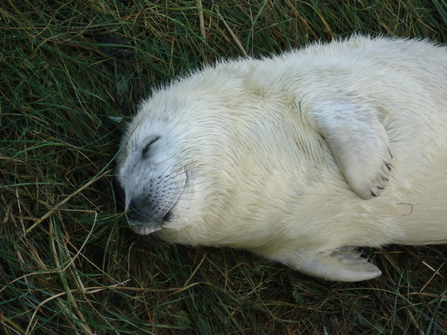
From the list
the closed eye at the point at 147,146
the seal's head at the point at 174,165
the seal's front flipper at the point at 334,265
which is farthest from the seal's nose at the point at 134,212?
the seal's front flipper at the point at 334,265

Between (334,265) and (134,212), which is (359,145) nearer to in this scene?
(334,265)

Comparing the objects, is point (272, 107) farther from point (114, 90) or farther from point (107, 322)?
point (107, 322)

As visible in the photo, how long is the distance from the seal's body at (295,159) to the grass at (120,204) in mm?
361

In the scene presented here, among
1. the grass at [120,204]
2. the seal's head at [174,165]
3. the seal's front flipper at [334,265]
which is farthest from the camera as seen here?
the seal's front flipper at [334,265]

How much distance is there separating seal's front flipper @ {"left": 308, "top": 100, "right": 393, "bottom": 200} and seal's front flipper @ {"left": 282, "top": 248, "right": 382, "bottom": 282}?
0.58 m

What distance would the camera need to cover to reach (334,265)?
318 cm

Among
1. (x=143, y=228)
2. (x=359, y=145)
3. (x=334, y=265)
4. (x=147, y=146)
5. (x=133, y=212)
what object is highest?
(x=147, y=146)

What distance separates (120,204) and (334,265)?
148 centimetres

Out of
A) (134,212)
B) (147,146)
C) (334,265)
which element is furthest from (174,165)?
(334,265)

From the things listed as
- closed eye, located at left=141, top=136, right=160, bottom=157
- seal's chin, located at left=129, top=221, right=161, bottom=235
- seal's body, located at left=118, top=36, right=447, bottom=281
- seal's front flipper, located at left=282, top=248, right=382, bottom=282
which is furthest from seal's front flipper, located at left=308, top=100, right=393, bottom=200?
seal's chin, located at left=129, top=221, right=161, bottom=235

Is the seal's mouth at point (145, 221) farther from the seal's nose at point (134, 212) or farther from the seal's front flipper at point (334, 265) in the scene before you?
the seal's front flipper at point (334, 265)

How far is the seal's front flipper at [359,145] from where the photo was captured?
8.95 feet

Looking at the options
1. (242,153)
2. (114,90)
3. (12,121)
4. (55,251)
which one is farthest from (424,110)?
(12,121)

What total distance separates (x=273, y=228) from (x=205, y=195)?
0.51 meters
